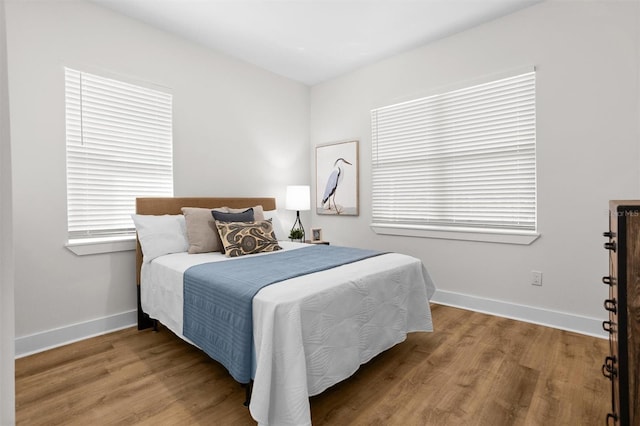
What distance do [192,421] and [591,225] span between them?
310cm

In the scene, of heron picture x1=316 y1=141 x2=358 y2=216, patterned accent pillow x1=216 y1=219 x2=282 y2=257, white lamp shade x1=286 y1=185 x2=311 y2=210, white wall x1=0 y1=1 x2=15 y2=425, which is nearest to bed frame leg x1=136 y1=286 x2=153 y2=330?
patterned accent pillow x1=216 y1=219 x2=282 y2=257

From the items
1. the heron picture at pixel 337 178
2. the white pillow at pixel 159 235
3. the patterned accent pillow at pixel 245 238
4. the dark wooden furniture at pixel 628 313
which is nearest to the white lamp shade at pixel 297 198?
the heron picture at pixel 337 178

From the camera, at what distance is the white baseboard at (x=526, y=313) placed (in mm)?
2631

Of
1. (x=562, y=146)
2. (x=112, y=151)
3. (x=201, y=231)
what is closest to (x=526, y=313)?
(x=562, y=146)

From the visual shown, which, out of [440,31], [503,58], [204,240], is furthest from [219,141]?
[503,58]

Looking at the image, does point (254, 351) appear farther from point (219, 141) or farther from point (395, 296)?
point (219, 141)

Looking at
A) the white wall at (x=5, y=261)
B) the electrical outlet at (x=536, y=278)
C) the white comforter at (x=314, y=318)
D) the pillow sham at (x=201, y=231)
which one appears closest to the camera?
the white wall at (x=5, y=261)

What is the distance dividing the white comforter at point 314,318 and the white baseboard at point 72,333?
17.2 inches

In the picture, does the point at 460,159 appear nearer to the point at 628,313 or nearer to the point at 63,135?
the point at 628,313

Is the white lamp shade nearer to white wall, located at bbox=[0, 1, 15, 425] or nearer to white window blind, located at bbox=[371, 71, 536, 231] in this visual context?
white window blind, located at bbox=[371, 71, 536, 231]

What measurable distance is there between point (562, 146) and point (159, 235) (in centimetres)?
340

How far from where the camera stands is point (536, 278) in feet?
9.47

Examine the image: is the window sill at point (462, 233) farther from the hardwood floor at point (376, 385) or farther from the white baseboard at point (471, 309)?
the hardwood floor at point (376, 385)

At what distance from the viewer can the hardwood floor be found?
65.9 inches
